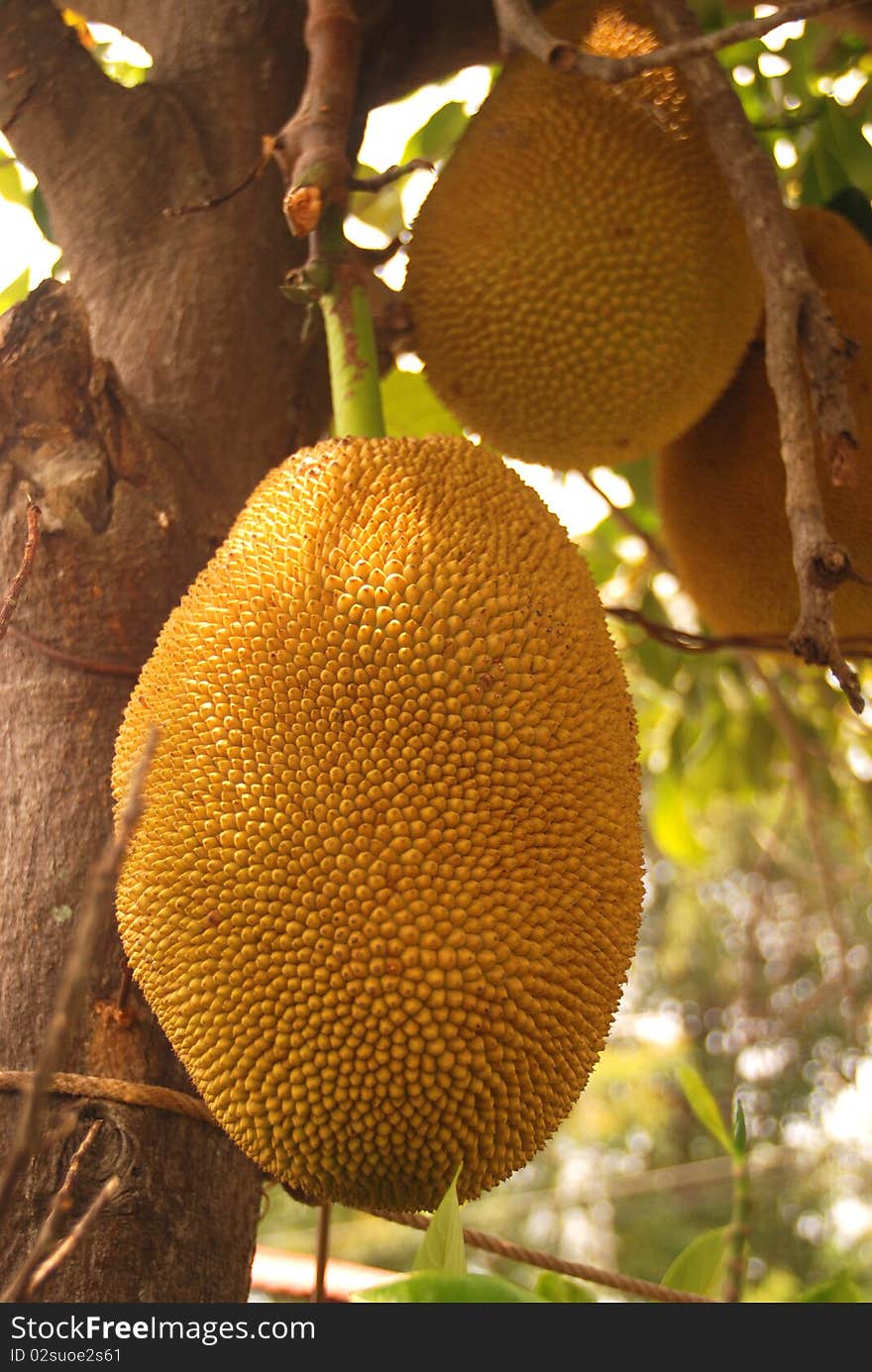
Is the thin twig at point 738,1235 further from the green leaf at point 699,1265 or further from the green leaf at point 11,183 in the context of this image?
the green leaf at point 11,183

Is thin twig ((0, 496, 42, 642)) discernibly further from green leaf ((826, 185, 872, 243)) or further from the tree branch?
green leaf ((826, 185, 872, 243))

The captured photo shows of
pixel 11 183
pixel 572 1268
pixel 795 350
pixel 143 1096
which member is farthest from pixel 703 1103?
pixel 11 183

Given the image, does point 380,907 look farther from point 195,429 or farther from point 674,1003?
point 674,1003

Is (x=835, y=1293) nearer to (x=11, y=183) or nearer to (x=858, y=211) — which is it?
(x=858, y=211)

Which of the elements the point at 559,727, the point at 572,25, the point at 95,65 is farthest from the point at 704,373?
the point at 95,65

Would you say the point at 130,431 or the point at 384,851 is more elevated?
the point at 130,431

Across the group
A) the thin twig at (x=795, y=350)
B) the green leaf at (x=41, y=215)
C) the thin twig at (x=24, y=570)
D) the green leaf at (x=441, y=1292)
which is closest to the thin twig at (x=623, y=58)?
the thin twig at (x=795, y=350)

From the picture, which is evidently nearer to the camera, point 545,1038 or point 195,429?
point 545,1038
